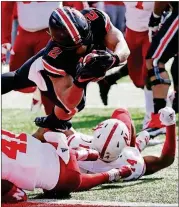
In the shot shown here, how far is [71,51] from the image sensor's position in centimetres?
511

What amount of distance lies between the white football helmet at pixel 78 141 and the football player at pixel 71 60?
0.60ft

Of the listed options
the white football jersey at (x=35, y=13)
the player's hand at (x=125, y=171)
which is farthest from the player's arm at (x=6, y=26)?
the player's hand at (x=125, y=171)

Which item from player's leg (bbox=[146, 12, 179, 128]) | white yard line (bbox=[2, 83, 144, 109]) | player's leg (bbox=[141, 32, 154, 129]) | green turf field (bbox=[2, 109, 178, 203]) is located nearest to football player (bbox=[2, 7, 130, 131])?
green turf field (bbox=[2, 109, 178, 203])

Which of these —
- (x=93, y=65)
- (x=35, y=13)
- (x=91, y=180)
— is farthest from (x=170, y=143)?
(x=35, y=13)

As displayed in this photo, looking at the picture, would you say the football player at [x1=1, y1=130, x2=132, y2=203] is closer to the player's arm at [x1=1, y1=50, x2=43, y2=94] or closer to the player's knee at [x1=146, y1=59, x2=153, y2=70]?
the player's arm at [x1=1, y1=50, x2=43, y2=94]

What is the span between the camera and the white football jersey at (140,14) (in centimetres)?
788

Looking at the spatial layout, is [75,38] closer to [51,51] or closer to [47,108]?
[51,51]

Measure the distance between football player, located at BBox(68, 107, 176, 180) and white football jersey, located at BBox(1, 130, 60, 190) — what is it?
50cm

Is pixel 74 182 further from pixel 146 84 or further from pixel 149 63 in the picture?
pixel 146 84

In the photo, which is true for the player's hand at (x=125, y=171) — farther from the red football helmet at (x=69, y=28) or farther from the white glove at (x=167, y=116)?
the red football helmet at (x=69, y=28)

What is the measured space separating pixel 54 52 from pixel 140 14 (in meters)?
2.81

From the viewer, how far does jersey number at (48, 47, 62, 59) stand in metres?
5.20

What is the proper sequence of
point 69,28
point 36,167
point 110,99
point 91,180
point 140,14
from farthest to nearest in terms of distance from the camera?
point 110,99, point 140,14, point 69,28, point 91,180, point 36,167

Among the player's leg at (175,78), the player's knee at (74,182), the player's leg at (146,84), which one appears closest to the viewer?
the player's knee at (74,182)
